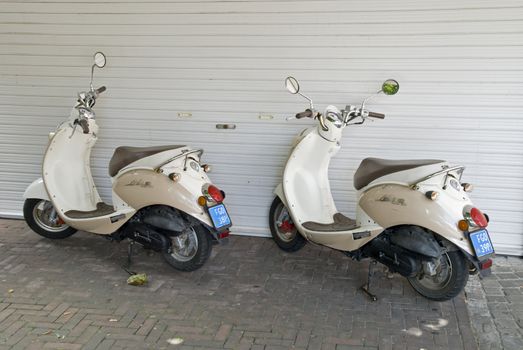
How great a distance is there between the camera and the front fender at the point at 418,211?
156 inches

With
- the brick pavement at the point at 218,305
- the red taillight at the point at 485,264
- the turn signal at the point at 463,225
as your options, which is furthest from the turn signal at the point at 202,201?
the red taillight at the point at 485,264

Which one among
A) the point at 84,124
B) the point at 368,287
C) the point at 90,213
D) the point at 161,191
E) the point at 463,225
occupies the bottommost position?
the point at 368,287

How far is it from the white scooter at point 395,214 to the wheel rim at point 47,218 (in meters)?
2.52

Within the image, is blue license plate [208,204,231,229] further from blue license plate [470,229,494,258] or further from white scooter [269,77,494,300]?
blue license plate [470,229,494,258]

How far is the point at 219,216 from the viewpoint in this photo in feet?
15.4

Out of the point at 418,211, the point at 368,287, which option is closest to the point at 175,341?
the point at 368,287

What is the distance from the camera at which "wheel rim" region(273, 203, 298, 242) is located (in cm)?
535

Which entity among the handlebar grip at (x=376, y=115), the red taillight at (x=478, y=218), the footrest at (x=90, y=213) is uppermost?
the handlebar grip at (x=376, y=115)

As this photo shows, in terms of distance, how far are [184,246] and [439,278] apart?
2.26 meters

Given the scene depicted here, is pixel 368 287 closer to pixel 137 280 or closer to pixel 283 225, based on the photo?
pixel 283 225

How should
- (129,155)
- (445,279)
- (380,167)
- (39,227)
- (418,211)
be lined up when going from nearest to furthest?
(418,211) < (445,279) < (380,167) < (129,155) < (39,227)

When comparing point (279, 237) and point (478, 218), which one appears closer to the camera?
point (478, 218)

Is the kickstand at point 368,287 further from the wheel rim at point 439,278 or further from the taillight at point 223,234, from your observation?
the taillight at point 223,234

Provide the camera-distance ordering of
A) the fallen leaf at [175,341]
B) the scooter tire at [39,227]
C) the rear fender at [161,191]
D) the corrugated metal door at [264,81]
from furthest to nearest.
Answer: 1. the scooter tire at [39,227]
2. the corrugated metal door at [264,81]
3. the rear fender at [161,191]
4. the fallen leaf at [175,341]
